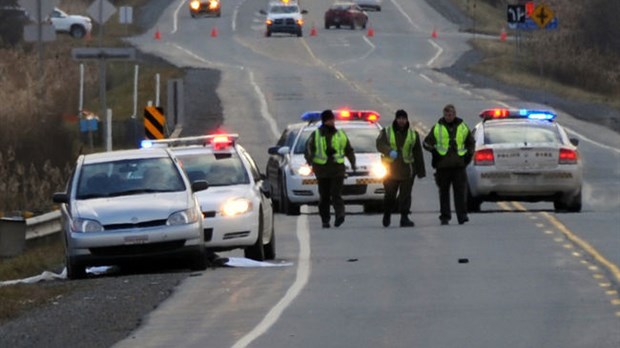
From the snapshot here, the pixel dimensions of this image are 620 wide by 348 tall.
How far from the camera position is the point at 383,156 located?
2348 cm

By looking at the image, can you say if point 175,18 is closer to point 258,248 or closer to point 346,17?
point 346,17

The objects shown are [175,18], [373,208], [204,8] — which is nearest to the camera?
[373,208]

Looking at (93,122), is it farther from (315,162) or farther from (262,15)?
(262,15)

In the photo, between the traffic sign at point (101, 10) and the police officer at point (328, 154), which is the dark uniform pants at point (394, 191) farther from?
the traffic sign at point (101, 10)

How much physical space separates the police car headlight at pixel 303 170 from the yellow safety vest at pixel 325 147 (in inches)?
116

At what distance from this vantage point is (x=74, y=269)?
18734 millimetres

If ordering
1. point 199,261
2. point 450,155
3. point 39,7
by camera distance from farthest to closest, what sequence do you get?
point 39,7
point 450,155
point 199,261

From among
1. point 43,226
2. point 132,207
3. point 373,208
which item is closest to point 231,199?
point 132,207

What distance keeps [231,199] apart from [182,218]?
150 centimetres

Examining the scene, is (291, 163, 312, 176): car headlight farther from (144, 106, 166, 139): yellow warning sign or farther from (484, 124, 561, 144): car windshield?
(144, 106, 166, 139): yellow warning sign

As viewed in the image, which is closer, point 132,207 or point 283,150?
point 132,207

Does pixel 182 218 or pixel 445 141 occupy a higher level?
pixel 445 141

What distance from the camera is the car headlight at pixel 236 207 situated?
784 inches

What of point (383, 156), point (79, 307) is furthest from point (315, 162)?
point (79, 307)
